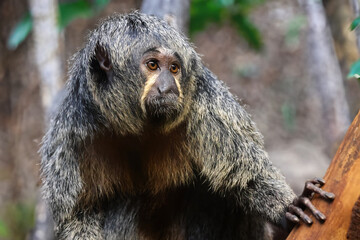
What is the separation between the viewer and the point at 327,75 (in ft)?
23.2

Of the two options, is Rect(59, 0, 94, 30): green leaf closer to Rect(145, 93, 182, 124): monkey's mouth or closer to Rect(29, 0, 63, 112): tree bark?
Rect(29, 0, 63, 112): tree bark

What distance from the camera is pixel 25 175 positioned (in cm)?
1097

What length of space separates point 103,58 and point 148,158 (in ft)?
2.97

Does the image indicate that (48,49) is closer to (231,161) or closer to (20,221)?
(231,161)

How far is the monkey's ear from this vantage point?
13.7ft

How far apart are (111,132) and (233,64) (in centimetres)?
1112

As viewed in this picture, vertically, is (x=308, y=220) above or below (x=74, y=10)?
below

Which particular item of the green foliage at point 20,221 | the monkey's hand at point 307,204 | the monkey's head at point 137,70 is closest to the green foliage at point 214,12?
the monkey's head at point 137,70

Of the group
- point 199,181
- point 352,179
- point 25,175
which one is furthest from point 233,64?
point 352,179

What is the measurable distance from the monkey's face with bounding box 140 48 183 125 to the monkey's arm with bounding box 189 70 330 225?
1.06 ft

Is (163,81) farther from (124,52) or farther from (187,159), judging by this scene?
(187,159)

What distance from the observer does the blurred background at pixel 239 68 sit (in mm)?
7102

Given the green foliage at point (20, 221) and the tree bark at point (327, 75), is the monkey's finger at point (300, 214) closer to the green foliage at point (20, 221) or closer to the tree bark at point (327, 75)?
the tree bark at point (327, 75)

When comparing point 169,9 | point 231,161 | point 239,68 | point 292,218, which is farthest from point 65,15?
point 239,68
